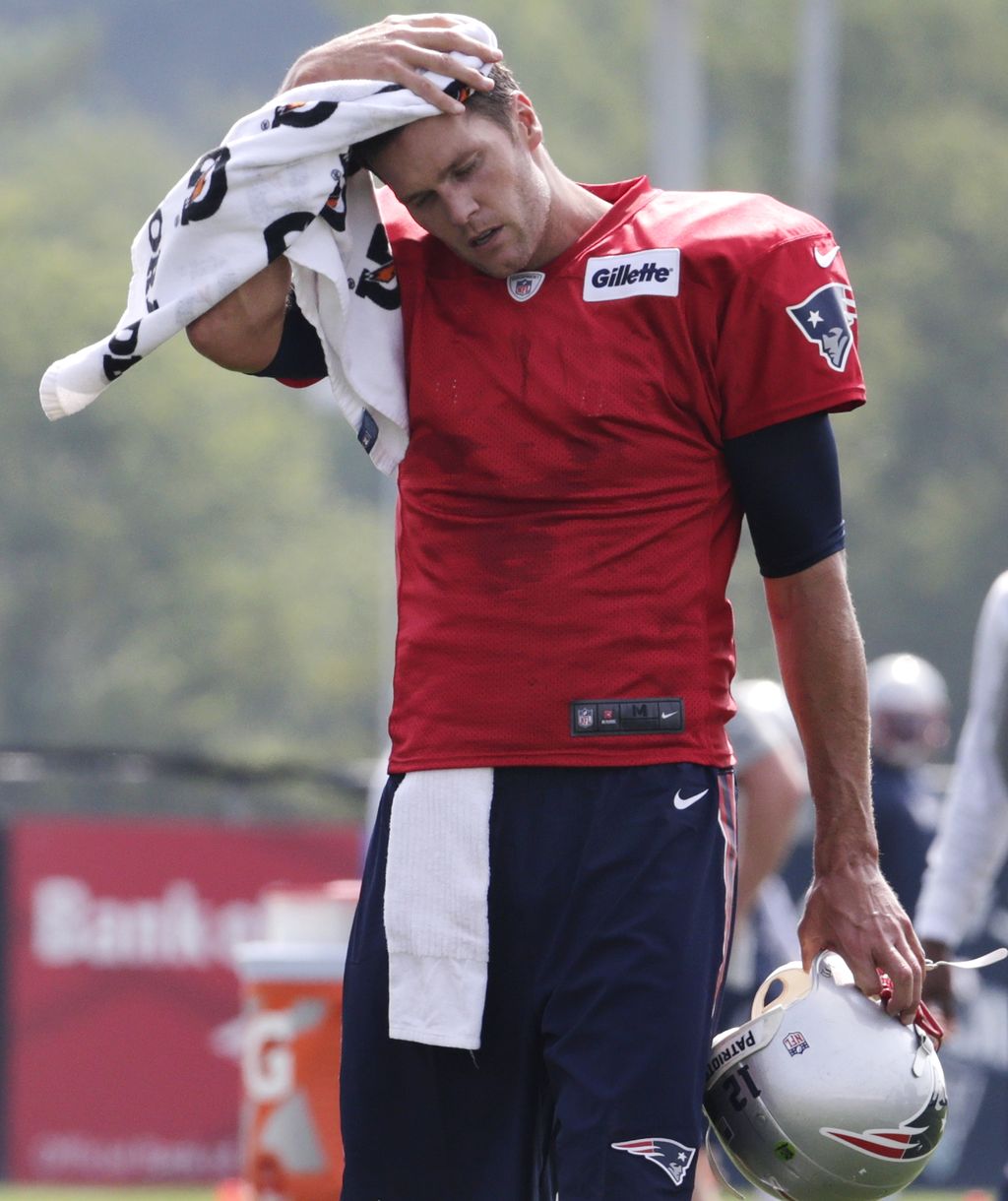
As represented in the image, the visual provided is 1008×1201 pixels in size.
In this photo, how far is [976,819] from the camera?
4465 mm

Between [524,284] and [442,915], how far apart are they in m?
0.87

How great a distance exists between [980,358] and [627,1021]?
100ft

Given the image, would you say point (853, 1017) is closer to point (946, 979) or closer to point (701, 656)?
point (701, 656)

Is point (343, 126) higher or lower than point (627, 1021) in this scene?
higher

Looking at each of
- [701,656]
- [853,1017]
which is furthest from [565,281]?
[853,1017]

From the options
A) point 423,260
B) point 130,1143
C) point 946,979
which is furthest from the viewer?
point 130,1143

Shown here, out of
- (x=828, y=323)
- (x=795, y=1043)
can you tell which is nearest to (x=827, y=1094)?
(x=795, y=1043)

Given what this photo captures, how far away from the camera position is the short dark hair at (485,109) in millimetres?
3121

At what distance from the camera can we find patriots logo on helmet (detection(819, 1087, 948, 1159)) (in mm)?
3074

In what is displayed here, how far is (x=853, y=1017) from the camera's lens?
10.2 feet

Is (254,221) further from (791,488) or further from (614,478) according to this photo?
(791,488)

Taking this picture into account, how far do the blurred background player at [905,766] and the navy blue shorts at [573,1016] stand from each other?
182 inches

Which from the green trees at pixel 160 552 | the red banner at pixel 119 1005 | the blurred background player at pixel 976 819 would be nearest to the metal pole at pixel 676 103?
the red banner at pixel 119 1005

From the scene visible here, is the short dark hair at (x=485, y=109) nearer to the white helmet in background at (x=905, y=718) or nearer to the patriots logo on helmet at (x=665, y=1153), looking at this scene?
the patriots logo on helmet at (x=665, y=1153)
